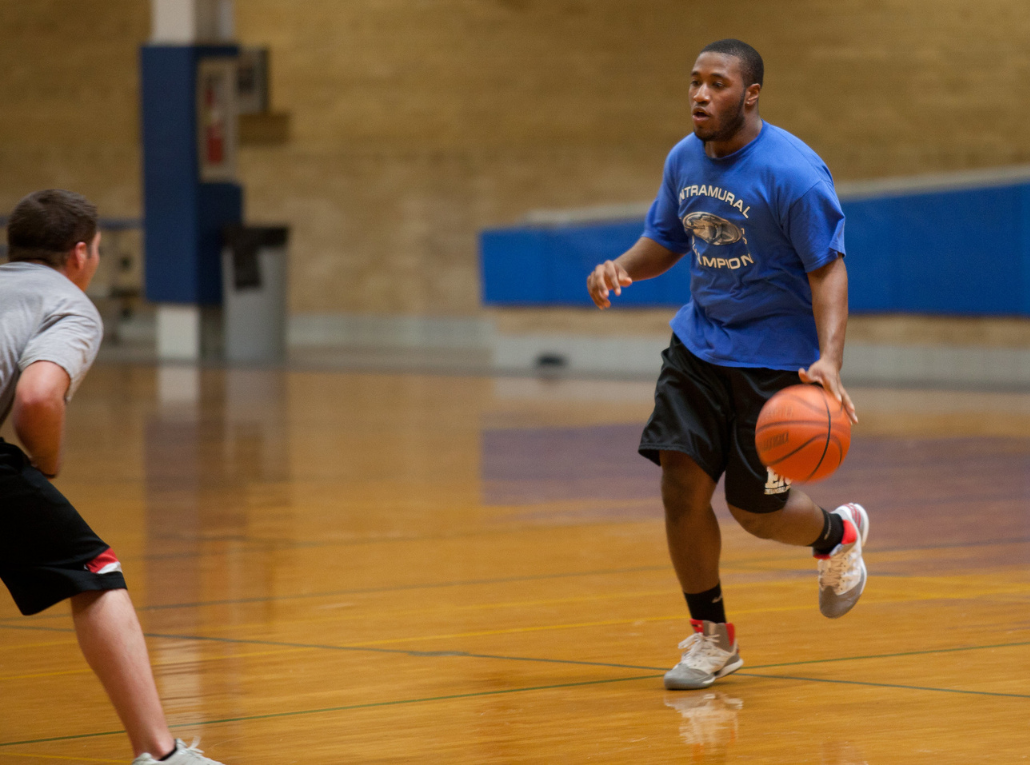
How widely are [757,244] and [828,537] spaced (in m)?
0.94

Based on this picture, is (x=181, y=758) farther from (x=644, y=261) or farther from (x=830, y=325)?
(x=644, y=261)

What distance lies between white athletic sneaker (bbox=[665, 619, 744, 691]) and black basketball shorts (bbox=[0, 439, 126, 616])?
1.69m

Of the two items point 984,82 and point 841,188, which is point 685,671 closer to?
point 841,188

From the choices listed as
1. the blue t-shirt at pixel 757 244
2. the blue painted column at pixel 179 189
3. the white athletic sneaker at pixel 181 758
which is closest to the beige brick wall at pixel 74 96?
the blue painted column at pixel 179 189

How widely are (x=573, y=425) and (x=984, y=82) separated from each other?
438 inches

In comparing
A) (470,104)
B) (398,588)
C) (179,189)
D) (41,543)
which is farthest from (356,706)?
(470,104)

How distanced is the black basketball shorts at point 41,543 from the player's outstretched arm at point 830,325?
195cm

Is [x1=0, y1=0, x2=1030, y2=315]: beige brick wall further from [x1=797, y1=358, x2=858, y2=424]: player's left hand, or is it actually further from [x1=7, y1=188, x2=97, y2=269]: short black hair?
[x1=7, y1=188, x2=97, y2=269]: short black hair

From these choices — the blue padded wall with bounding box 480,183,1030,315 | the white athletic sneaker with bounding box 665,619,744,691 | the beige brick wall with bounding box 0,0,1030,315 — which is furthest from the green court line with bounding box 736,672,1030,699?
the beige brick wall with bounding box 0,0,1030,315

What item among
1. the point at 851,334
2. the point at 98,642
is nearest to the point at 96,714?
the point at 98,642

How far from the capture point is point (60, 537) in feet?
12.0

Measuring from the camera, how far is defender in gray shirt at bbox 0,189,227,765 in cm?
363

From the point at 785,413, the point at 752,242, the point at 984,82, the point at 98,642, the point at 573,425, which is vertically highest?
the point at 984,82

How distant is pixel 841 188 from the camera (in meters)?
16.9
